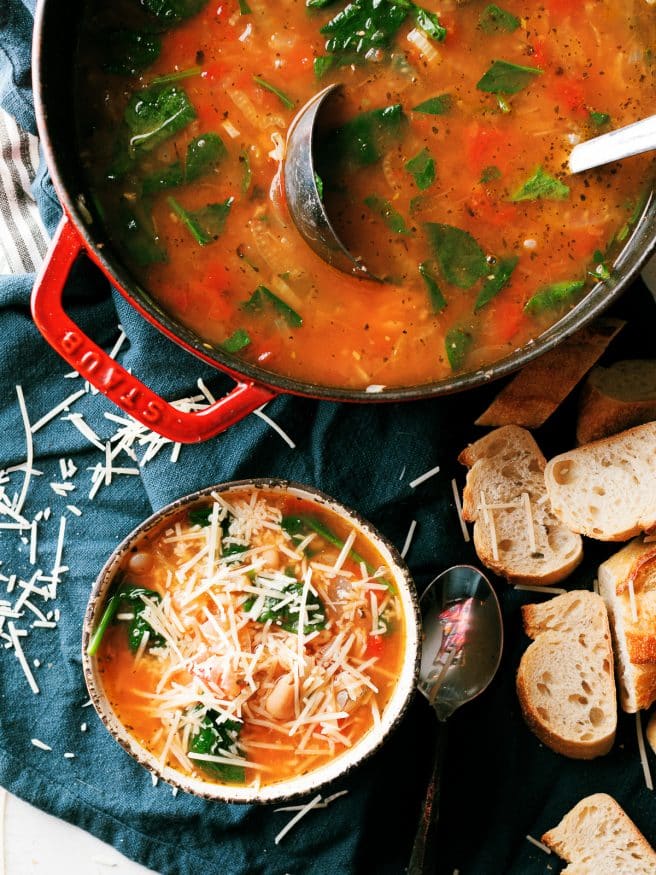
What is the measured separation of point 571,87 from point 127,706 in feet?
6.64

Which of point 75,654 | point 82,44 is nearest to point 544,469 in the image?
point 75,654

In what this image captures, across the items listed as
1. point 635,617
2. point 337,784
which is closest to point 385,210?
point 635,617

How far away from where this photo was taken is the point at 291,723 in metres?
2.67

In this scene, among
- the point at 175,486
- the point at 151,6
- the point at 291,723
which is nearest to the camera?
the point at 151,6

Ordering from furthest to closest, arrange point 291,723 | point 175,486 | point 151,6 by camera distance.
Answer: point 175,486 < point 291,723 < point 151,6

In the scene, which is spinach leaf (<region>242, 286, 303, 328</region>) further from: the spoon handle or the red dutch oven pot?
the spoon handle

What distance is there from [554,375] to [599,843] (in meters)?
1.42

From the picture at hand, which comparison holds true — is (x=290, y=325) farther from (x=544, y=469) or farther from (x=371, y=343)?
(x=544, y=469)

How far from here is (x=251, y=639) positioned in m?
2.71

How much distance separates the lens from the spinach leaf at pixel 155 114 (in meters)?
2.26

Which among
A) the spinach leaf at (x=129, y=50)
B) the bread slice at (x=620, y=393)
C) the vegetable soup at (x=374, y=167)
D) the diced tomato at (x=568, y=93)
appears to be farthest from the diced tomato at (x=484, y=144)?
the bread slice at (x=620, y=393)

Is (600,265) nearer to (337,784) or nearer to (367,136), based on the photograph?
(367,136)

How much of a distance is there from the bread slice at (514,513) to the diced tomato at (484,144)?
0.94 metres

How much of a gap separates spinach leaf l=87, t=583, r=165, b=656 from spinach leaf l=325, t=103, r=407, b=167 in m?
1.31
